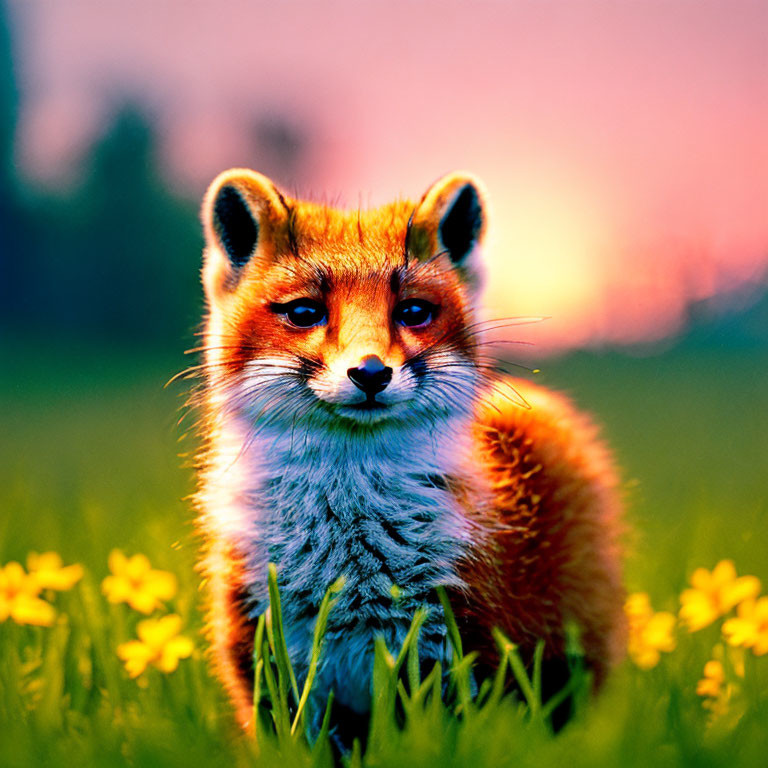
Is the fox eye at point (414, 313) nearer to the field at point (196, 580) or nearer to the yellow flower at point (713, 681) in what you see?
the field at point (196, 580)

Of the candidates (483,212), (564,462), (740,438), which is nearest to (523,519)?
(564,462)

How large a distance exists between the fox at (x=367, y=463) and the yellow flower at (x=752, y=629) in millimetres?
460

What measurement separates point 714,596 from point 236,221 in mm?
2318

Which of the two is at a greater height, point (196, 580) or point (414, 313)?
point (414, 313)

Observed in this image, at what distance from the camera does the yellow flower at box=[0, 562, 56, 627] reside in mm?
2945

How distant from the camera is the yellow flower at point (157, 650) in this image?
2.94 meters

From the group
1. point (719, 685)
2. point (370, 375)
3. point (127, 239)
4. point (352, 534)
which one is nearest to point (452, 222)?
point (370, 375)

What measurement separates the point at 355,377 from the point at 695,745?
1.35 meters

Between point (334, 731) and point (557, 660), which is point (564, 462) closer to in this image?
point (557, 660)

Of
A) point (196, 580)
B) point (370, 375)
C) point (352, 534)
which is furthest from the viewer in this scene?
point (196, 580)

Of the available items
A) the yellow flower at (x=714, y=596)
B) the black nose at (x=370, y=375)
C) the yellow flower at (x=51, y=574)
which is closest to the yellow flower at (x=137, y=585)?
the yellow flower at (x=51, y=574)

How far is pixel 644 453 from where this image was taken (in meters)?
7.32

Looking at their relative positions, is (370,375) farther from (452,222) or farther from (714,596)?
(714,596)

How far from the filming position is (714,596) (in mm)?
3188
